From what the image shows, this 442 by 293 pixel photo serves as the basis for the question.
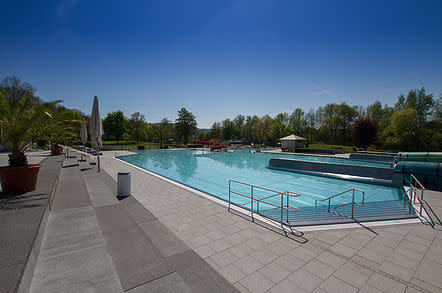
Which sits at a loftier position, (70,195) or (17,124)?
(17,124)

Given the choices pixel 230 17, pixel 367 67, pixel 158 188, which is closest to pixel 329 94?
pixel 367 67

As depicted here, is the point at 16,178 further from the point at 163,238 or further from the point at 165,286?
the point at 165,286

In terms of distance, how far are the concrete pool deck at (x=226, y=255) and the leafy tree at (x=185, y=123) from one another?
44.4 metres

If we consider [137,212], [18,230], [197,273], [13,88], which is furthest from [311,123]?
[13,88]

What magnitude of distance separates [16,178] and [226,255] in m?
5.08

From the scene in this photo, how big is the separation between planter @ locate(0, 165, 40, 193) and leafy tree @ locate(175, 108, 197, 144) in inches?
1741

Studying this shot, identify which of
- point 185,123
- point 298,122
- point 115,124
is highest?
point 298,122

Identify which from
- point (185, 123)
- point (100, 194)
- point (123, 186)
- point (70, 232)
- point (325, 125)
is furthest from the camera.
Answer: point (185, 123)

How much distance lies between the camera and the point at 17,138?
4520 mm

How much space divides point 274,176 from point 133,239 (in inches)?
422

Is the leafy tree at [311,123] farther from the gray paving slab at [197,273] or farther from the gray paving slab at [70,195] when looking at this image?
the gray paving slab at [197,273]

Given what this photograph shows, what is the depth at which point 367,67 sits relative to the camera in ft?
61.9

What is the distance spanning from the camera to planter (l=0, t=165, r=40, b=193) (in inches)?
168

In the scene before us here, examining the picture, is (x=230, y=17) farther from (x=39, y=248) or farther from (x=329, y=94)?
(x=329, y=94)
